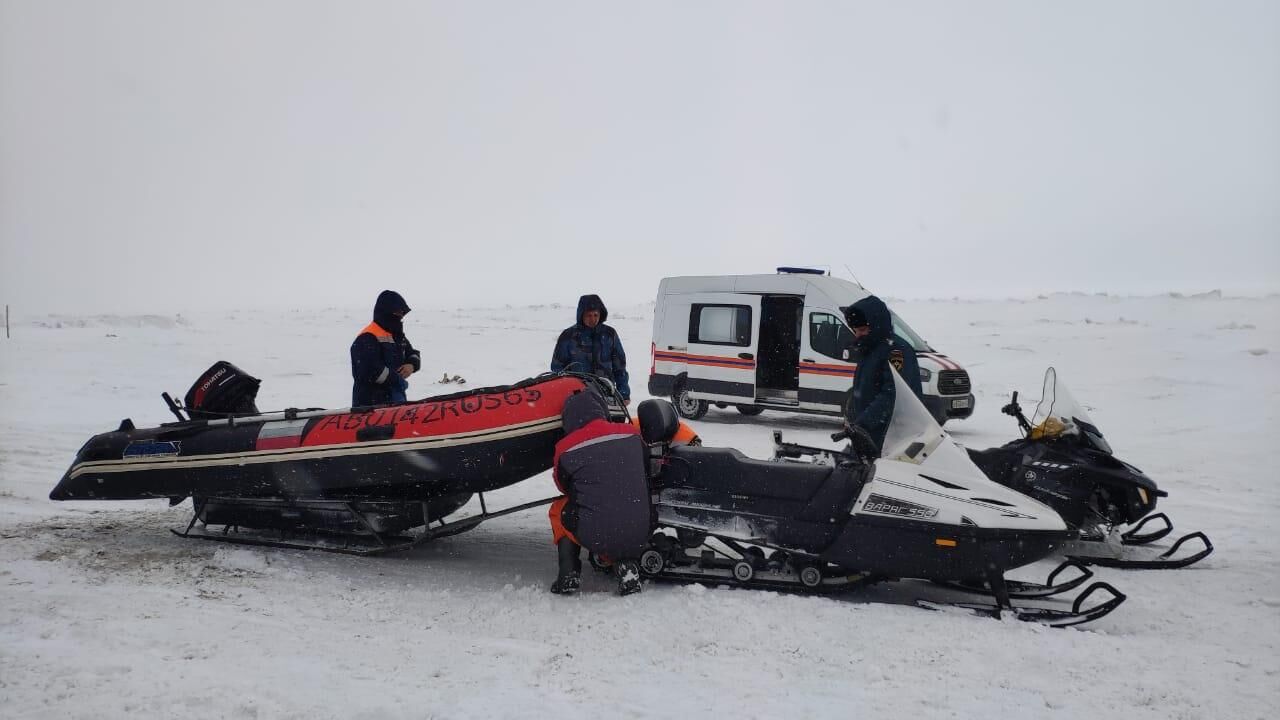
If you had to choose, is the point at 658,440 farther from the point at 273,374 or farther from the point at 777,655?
the point at 273,374

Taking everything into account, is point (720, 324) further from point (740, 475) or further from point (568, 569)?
point (568, 569)

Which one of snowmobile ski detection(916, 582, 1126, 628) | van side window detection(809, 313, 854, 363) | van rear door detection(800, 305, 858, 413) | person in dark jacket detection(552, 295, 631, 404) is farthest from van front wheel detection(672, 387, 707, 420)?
snowmobile ski detection(916, 582, 1126, 628)

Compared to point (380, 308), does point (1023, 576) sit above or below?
below

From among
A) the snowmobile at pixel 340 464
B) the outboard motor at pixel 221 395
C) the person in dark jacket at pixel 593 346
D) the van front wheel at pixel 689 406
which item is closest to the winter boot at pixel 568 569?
the snowmobile at pixel 340 464

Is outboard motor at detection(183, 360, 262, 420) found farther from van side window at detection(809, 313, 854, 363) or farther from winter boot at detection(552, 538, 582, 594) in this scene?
van side window at detection(809, 313, 854, 363)

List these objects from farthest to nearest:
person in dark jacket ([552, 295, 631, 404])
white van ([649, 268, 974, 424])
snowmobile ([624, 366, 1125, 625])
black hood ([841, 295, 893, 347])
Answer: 1. white van ([649, 268, 974, 424])
2. person in dark jacket ([552, 295, 631, 404])
3. black hood ([841, 295, 893, 347])
4. snowmobile ([624, 366, 1125, 625])

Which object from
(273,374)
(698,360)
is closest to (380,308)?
(698,360)

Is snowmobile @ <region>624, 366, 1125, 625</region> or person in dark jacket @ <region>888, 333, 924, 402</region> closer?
snowmobile @ <region>624, 366, 1125, 625</region>

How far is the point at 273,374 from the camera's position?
52.0ft

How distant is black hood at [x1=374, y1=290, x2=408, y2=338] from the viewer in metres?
5.87

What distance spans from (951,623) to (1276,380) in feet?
48.7

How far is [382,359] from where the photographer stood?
581cm

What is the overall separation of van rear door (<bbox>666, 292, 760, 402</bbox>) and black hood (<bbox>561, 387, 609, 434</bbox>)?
23.1 ft

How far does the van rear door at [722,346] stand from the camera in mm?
11516
